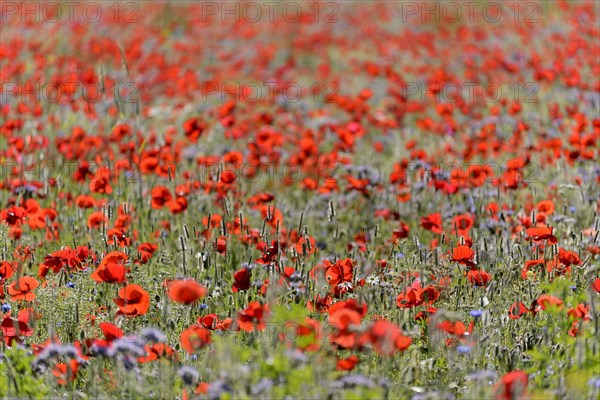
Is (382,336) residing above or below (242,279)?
above

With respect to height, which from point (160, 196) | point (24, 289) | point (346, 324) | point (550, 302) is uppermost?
point (346, 324)

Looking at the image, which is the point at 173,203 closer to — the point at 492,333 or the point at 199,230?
the point at 199,230

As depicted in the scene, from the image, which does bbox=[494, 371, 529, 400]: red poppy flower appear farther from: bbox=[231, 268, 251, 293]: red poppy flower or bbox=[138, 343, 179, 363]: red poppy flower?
bbox=[231, 268, 251, 293]: red poppy flower

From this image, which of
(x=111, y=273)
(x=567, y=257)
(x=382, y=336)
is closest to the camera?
(x=382, y=336)

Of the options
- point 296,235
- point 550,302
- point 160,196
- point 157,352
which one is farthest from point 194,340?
point 160,196

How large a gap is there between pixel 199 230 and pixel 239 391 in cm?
251

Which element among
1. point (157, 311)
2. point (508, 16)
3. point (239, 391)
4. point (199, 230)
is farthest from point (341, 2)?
point (239, 391)

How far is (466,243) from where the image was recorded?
10.7 ft

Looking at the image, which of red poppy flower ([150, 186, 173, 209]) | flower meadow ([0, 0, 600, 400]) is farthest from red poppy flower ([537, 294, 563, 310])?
red poppy flower ([150, 186, 173, 209])

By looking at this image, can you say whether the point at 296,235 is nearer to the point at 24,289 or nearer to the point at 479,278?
the point at 479,278

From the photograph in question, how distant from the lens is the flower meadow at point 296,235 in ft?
7.66

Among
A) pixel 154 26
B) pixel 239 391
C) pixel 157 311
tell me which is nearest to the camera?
pixel 239 391

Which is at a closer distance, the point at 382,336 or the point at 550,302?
the point at 382,336

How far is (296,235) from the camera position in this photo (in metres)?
3.95
